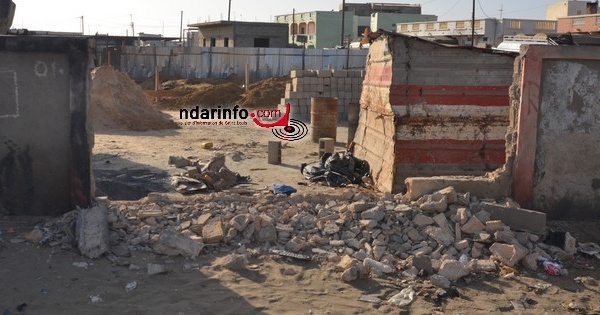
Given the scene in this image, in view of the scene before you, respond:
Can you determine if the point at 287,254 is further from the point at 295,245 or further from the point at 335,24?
the point at 335,24

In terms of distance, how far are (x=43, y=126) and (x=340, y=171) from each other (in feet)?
15.4

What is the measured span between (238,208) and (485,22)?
30.4 m

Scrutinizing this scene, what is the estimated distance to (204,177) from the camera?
950cm

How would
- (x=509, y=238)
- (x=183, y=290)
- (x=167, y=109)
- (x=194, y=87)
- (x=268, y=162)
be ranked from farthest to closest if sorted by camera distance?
(x=194, y=87)
(x=167, y=109)
(x=268, y=162)
(x=509, y=238)
(x=183, y=290)

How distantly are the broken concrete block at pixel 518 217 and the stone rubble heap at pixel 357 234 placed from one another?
36mm

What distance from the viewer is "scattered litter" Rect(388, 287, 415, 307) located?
16.2ft

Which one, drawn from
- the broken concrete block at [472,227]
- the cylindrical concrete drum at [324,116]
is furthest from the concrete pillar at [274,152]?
the broken concrete block at [472,227]

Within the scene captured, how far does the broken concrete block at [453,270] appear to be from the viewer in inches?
213

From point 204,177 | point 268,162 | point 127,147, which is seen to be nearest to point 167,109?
point 127,147

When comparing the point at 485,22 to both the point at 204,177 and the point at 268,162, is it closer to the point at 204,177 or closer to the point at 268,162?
the point at 268,162

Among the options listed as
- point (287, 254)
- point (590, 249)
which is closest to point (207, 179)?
point (287, 254)

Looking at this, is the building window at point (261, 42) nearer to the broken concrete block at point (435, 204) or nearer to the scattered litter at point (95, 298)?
the broken concrete block at point (435, 204)

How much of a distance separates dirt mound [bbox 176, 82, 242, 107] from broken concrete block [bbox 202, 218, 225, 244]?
18671 mm

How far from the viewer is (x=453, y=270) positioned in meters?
5.43
